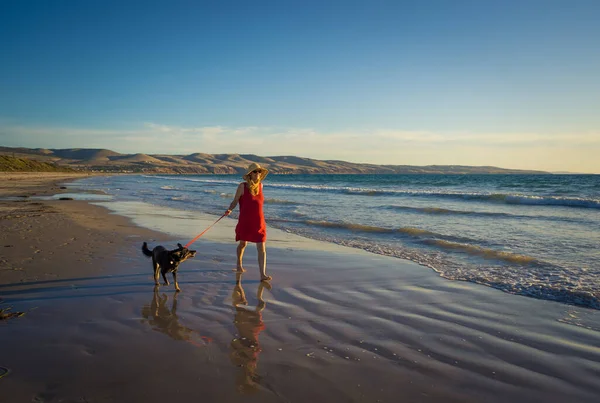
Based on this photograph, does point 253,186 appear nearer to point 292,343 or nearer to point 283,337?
point 283,337

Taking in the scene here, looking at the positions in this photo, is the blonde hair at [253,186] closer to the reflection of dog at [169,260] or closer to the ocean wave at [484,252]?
the reflection of dog at [169,260]

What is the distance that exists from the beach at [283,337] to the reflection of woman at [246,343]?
0.05 ft

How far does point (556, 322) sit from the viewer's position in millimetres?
4395

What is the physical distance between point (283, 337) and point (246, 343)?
1.30 ft

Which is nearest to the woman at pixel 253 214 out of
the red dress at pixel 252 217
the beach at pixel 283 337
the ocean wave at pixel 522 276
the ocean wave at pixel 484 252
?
the red dress at pixel 252 217

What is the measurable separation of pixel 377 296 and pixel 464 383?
2.33 m

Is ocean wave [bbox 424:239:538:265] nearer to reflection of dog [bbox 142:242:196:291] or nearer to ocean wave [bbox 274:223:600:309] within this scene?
ocean wave [bbox 274:223:600:309]

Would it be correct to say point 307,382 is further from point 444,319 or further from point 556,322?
point 556,322

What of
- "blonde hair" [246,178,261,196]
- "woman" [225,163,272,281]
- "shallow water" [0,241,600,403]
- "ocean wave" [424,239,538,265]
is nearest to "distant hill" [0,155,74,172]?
"woman" [225,163,272,281]

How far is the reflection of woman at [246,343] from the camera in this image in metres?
2.95

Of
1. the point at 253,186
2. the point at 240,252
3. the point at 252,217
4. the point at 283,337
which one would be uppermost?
the point at 253,186

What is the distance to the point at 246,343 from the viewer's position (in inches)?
143

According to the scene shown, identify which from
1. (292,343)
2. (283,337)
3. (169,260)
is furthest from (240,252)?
(292,343)

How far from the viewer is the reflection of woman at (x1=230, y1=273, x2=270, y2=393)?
116 inches
